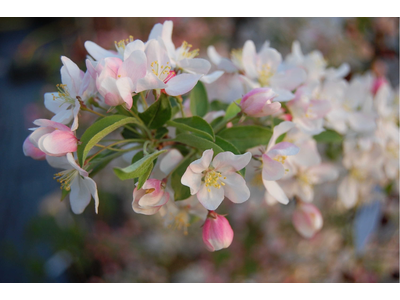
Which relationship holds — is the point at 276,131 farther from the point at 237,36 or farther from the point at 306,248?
the point at 237,36

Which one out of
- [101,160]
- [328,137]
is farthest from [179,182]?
[328,137]

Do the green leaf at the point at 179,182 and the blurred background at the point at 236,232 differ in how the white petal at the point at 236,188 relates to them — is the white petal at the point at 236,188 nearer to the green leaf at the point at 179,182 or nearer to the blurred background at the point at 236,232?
the green leaf at the point at 179,182

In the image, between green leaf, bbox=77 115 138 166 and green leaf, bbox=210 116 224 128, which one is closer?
green leaf, bbox=77 115 138 166

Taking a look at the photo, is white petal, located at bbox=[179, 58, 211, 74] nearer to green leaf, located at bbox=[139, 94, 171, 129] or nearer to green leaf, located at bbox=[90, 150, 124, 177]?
green leaf, located at bbox=[139, 94, 171, 129]

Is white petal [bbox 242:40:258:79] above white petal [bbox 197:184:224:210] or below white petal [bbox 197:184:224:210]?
above

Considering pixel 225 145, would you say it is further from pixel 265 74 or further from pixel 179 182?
pixel 265 74

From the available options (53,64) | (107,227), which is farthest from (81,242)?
(53,64)

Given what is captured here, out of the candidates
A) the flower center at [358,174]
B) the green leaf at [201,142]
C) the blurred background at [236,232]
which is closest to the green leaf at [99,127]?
the green leaf at [201,142]

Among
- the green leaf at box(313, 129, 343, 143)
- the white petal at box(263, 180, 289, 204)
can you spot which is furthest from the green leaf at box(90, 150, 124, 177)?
the green leaf at box(313, 129, 343, 143)
